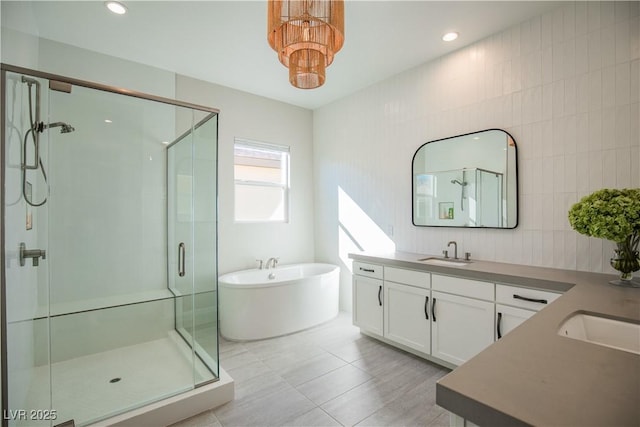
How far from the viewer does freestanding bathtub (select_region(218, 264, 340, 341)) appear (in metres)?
3.15

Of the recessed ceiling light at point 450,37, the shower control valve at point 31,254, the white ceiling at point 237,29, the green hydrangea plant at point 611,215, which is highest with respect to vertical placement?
the white ceiling at point 237,29

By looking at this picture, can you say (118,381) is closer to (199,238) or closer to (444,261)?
(199,238)

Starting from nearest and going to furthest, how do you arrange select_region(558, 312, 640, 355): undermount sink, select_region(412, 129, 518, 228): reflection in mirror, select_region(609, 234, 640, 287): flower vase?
select_region(558, 312, 640, 355): undermount sink
select_region(609, 234, 640, 287): flower vase
select_region(412, 129, 518, 228): reflection in mirror

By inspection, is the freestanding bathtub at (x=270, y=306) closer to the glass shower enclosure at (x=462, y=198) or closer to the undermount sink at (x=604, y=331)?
the glass shower enclosure at (x=462, y=198)

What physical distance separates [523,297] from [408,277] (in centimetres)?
88

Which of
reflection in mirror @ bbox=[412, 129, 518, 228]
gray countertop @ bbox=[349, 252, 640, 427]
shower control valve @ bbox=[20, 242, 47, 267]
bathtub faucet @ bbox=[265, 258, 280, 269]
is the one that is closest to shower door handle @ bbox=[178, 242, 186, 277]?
shower control valve @ bbox=[20, 242, 47, 267]

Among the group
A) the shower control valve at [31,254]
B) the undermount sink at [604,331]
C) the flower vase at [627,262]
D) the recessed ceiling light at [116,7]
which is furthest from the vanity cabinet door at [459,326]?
the recessed ceiling light at [116,7]

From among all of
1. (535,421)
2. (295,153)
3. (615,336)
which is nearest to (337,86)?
(295,153)

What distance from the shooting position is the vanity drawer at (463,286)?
2.22m

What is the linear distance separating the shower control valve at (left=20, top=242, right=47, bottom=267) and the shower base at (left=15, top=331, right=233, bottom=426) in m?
0.67

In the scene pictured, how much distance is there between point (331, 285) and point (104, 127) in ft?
9.04

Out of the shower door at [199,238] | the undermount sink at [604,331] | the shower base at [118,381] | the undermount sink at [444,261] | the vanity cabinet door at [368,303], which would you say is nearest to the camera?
the undermount sink at [604,331]

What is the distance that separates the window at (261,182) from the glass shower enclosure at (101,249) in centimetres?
115

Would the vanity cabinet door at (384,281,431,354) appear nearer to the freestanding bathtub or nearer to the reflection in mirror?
the reflection in mirror
